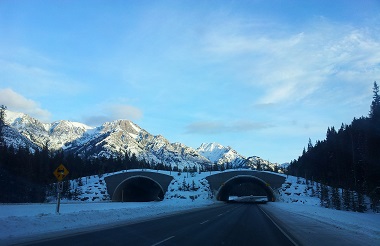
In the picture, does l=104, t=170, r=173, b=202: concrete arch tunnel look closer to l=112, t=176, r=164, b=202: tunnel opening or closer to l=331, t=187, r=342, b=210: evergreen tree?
l=112, t=176, r=164, b=202: tunnel opening

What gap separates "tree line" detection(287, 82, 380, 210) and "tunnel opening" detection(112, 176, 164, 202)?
149ft

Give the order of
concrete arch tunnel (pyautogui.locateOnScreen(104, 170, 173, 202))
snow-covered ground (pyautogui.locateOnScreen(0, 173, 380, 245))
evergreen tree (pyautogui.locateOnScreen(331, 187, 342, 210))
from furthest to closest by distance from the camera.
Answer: concrete arch tunnel (pyautogui.locateOnScreen(104, 170, 173, 202))
evergreen tree (pyautogui.locateOnScreen(331, 187, 342, 210))
snow-covered ground (pyautogui.locateOnScreen(0, 173, 380, 245))

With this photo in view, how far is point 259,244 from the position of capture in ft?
46.8

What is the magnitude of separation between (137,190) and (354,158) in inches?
2427

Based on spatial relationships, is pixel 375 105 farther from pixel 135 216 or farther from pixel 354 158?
pixel 135 216

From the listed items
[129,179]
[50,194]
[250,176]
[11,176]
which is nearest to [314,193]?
[250,176]

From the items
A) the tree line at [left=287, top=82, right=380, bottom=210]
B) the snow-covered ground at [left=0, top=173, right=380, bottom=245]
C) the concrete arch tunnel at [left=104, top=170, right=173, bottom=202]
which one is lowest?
the snow-covered ground at [left=0, top=173, right=380, bottom=245]

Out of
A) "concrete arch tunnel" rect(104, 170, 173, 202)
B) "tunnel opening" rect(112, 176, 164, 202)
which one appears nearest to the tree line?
"concrete arch tunnel" rect(104, 170, 173, 202)

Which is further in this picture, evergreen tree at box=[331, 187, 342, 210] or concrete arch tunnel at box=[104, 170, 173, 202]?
concrete arch tunnel at box=[104, 170, 173, 202]

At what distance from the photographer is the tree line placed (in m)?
70.7

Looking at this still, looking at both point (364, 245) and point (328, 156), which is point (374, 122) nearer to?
point (328, 156)

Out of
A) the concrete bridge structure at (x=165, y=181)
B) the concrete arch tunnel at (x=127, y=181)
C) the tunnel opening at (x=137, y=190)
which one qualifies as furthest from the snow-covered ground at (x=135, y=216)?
the tunnel opening at (x=137, y=190)

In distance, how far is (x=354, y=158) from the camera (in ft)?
Result: 276

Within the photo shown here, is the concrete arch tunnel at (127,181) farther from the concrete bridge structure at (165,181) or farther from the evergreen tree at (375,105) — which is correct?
the evergreen tree at (375,105)
